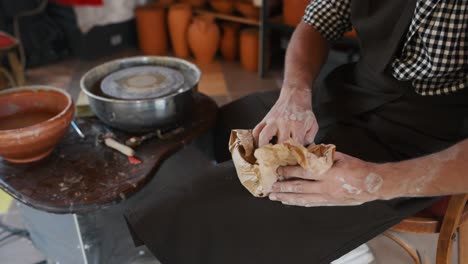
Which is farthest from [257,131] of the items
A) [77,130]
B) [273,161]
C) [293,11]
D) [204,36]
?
[204,36]

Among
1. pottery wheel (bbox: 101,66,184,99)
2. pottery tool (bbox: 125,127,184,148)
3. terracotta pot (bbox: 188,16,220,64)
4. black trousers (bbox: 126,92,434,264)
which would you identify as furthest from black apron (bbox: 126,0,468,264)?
terracotta pot (bbox: 188,16,220,64)

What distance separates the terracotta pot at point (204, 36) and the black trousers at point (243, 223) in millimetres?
2040

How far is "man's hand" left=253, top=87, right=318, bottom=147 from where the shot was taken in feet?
3.05

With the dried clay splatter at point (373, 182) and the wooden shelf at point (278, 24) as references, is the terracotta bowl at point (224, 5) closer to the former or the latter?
the wooden shelf at point (278, 24)

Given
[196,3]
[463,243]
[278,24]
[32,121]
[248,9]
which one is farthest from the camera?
[196,3]

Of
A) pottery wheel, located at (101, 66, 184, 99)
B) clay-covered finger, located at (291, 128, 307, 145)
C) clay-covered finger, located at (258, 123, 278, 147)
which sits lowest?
clay-covered finger, located at (291, 128, 307, 145)

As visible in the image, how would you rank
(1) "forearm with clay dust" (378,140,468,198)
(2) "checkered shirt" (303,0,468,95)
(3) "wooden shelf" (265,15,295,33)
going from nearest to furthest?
(1) "forearm with clay dust" (378,140,468,198) < (2) "checkered shirt" (303,0,468,95) < (3) "wooden shelf" (265,15,295,33)

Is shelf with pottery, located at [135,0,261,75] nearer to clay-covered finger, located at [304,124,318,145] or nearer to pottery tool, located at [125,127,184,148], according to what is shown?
pottery tool, located at [125,127,184,148]

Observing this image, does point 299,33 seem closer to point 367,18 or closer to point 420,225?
point 367,18

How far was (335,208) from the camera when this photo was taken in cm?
88

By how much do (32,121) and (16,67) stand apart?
5.30ft

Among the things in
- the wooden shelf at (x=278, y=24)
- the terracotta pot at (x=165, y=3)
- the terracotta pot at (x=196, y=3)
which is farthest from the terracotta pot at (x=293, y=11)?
the terracotta pot at (x=165, y=3)

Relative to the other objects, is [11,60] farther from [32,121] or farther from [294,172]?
[294,172]

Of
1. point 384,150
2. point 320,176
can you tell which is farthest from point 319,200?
point 384,150
